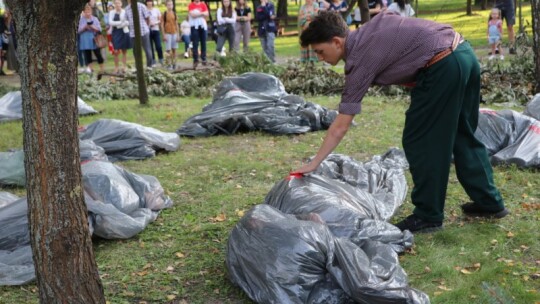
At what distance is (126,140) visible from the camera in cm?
671

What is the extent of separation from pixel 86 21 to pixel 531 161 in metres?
10.9

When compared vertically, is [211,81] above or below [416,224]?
above

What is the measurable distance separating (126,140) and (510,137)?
3496 mm

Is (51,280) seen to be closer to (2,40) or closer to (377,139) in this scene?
(377,139)

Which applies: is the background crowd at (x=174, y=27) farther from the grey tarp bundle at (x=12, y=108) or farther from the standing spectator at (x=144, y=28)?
the grey tarp bundle at (x=12, y=108)

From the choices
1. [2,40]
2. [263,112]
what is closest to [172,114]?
[263,112]

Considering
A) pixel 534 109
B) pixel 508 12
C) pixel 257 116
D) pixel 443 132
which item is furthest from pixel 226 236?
pixel 508 12

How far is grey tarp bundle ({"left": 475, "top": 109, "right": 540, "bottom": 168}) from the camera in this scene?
18.6ft

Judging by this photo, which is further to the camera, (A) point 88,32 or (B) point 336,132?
(A) point 88,32

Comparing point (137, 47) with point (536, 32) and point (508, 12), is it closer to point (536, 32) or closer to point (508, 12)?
point (536, 32)

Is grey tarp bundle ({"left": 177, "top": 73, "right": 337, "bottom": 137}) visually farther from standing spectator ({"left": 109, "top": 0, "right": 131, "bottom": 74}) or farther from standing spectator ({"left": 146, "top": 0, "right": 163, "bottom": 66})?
standing spectator ({"left": 146, "top": 0, "right": 163, "bottom": 66})

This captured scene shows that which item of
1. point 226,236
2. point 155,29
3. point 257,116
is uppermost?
point 155,29

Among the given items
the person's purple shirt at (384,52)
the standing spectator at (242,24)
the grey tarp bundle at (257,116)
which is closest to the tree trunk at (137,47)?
the grey tarp bundle at (257,116)

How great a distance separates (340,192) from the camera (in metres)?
4.30
